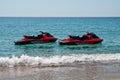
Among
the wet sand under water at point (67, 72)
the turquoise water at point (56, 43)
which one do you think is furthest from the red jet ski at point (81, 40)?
the wet sand under water at point (67, 72)

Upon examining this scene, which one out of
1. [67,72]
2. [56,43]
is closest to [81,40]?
[56,43]

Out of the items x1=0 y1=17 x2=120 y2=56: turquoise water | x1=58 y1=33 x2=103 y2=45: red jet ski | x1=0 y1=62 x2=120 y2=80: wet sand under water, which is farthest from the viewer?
x1=58 y1=33 x2=103 y2=45: red jet ski

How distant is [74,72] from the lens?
16047mm

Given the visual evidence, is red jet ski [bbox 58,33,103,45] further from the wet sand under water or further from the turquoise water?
the wet sand under water

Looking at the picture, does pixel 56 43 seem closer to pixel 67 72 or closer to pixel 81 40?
pixel 81 40

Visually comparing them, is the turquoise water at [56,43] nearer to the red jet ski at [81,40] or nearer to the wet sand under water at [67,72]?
the red jet ski at [81,40]

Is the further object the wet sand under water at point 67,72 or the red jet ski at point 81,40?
the red jet ski at point 81,40

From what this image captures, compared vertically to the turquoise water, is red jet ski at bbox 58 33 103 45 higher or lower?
higher

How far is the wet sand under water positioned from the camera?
48.8 ft

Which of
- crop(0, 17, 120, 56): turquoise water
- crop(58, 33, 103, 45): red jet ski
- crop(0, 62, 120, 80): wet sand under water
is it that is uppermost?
crop(0, 62, 120, 80): wet sand under water

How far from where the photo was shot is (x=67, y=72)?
16047 millimetres

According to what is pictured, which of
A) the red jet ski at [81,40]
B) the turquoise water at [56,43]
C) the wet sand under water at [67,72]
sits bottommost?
the turquoise water at [56,43]

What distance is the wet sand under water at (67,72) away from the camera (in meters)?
14.9

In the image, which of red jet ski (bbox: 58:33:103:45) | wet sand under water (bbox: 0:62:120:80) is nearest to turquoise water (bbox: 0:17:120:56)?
red jet ski (bbox: 58:33:103:45)
